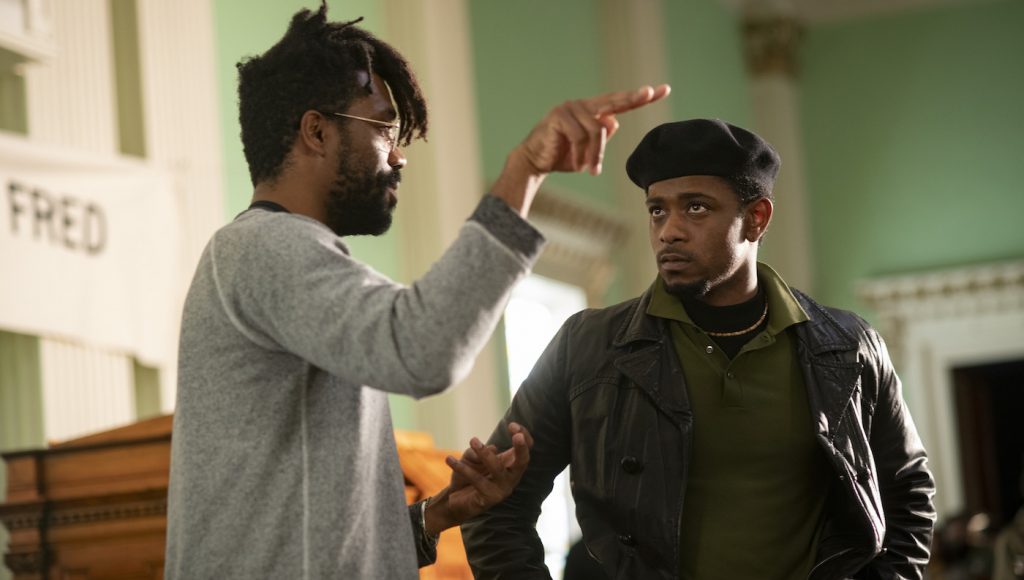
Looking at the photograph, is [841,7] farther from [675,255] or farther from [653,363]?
[653,363]

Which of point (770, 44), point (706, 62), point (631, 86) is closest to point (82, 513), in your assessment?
point (631, 86)

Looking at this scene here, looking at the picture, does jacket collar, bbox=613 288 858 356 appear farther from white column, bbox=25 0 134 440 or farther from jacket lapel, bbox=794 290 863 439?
white column, bbox=25 0 134 440

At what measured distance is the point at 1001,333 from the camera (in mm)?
13773

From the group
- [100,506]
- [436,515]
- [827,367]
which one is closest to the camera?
[436,515]

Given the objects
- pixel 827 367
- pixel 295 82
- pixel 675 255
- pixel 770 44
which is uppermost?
pixel 770 44

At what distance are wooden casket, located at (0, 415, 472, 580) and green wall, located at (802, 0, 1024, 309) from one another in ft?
36.7

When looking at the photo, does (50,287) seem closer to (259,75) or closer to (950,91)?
(259,75)

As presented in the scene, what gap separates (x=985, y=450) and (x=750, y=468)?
39.7 ft

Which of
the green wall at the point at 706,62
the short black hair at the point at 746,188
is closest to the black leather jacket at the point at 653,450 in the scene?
the short black hair at the point at 746,188

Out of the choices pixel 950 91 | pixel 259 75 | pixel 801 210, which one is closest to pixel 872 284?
pixel 801 210

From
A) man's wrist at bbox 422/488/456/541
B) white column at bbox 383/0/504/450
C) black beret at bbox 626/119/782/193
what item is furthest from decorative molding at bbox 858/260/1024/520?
man's wrist at bbox 422/488/456/541

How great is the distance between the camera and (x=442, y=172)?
8078 millimetres

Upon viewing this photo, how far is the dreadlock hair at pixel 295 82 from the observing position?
210 centimetres

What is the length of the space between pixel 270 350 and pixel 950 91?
13313 mm
